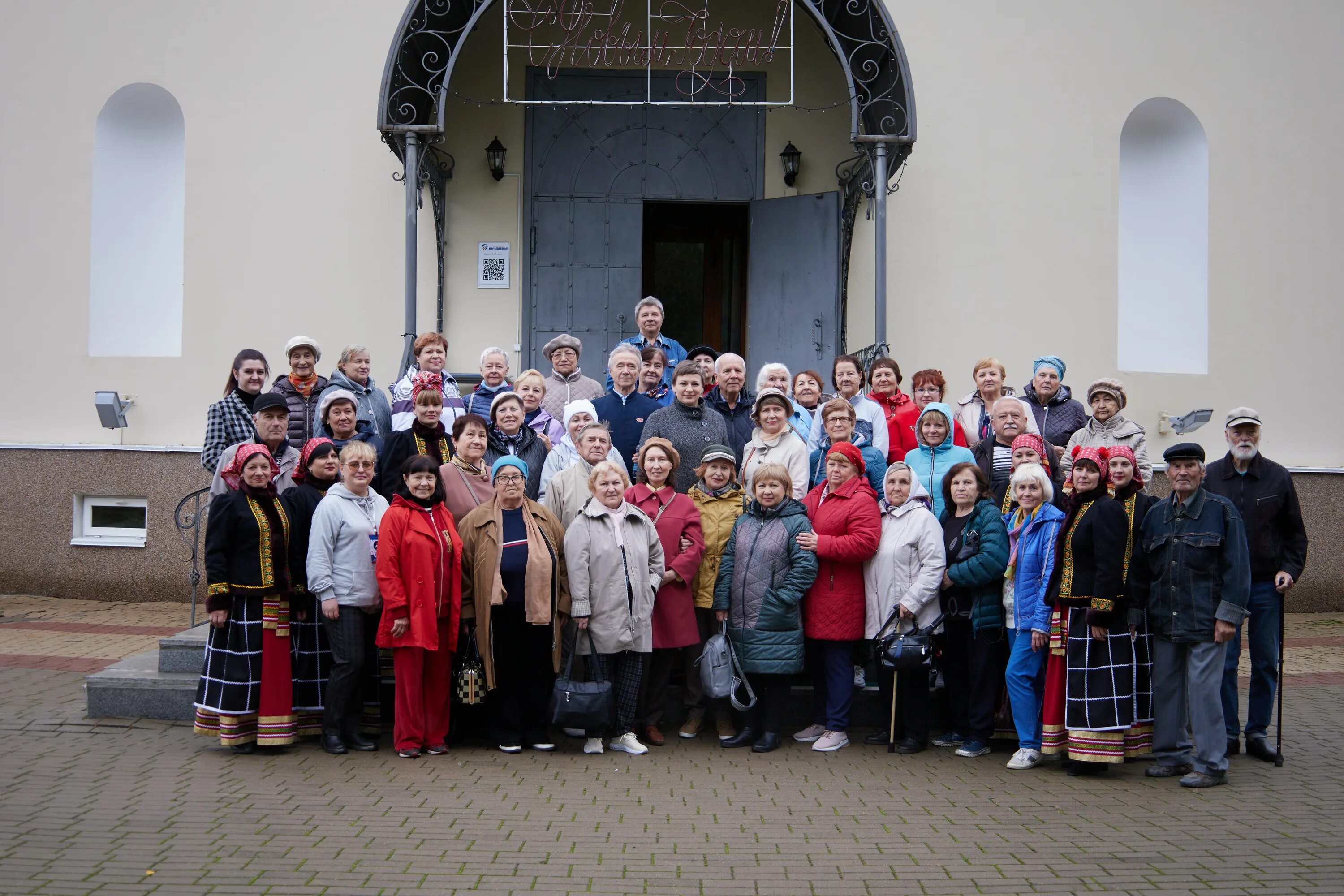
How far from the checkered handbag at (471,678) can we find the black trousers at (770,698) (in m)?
1.46

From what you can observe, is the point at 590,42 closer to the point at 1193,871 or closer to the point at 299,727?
the point at 299,727

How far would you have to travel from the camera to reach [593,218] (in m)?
10.7

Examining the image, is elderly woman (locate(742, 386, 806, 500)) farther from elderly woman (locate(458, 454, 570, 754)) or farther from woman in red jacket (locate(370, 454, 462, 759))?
woman in red jacket (locate(370, 454, 462, 759))

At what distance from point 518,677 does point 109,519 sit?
19.9 ft

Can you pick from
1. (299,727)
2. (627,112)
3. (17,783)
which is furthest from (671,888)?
(627,112)

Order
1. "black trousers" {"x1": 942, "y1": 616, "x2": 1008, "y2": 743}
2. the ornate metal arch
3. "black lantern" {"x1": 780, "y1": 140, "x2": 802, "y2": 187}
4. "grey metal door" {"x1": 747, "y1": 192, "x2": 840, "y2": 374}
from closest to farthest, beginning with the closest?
"black trousers" {"x1": 942, "y1": 616, "x2": 1008, "y2": 743}, the ornate metal arch, "grey metal door" {"x1": 747, "y1": 192, "x2": 840, "y2": 374}, "black lantern" {"x1": 780, "y1": 140, "x2": 802, "y2": 187}

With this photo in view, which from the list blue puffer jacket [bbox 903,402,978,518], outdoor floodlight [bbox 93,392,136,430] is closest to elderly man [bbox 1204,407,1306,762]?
blue puffer jacket [bbox 903,402,978,518]

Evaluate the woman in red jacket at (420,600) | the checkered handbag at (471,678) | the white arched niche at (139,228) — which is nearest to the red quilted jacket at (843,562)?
the checkered handbag at (471,678)

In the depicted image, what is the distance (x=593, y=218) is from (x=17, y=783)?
7.01 meters

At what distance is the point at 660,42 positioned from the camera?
10.7 m

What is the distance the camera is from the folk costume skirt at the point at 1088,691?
5.62m

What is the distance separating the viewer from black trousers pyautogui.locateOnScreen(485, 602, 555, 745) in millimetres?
5984

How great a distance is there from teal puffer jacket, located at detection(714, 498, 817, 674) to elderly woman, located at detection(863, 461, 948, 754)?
38 cm

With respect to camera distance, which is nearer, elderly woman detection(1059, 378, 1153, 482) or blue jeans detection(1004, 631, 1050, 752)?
blue jeans detection(1004, 631, 1050, 752)
